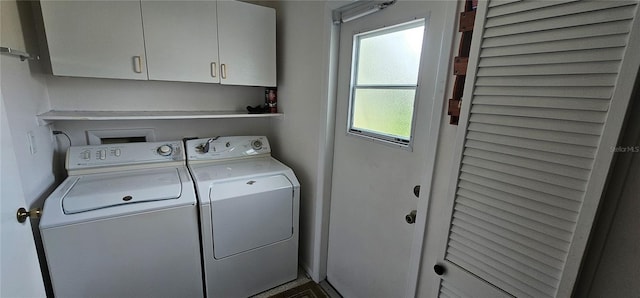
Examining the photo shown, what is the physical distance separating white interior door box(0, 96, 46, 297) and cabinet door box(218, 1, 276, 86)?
1.22 meters

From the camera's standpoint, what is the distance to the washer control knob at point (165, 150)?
188cm

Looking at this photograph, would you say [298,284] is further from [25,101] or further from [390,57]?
[25,101]

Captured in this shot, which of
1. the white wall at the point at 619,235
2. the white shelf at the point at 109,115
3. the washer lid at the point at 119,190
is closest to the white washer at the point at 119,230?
the washer lid at the point at 119,190

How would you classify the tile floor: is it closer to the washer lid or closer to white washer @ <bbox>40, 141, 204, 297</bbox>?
white washer @ <bbox>40, 141, 204, 297</bbox>

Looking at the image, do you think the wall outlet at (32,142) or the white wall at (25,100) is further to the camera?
the wall outlet at (32,142)

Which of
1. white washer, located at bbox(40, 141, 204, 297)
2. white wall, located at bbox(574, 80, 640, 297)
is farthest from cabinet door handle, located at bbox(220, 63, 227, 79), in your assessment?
white wall, located at bbox(574, 80, 640, 297)

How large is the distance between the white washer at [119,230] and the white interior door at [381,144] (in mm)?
963

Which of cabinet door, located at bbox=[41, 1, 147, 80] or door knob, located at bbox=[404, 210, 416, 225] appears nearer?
door knob, located at bbox=[404, 210, 416, 225]

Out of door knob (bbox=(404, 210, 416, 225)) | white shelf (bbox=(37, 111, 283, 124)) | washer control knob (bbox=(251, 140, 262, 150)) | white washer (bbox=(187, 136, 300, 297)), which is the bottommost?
white washer (bbox=(187, 136, 300, 297))

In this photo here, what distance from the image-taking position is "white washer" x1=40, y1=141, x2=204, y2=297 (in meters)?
1.30

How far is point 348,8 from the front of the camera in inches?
57.1

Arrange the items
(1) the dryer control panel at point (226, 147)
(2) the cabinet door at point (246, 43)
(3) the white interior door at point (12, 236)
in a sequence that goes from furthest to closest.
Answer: (1) the dryer control panel at point (226, 147)
(2) the cabinet door at point (246, 43)
(3) the white interior door at point (12, 236)

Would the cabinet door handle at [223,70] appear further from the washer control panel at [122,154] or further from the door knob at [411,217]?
the door knob at [411,217]

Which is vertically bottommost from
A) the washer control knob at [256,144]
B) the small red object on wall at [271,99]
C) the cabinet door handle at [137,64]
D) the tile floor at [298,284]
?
the tile floor at [298,284]
